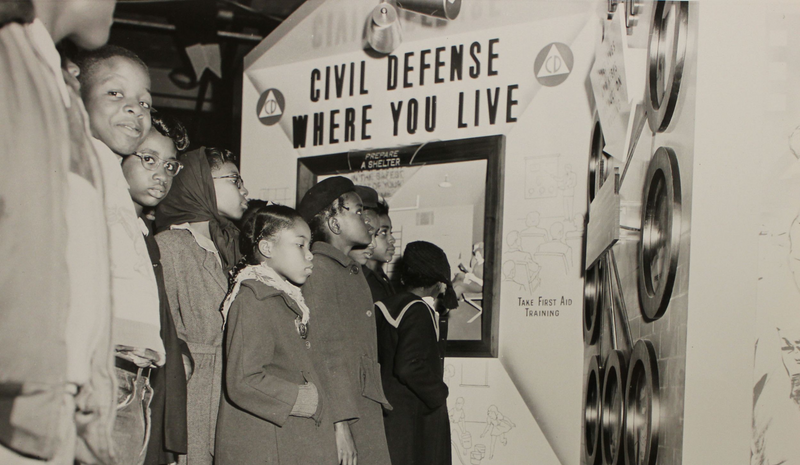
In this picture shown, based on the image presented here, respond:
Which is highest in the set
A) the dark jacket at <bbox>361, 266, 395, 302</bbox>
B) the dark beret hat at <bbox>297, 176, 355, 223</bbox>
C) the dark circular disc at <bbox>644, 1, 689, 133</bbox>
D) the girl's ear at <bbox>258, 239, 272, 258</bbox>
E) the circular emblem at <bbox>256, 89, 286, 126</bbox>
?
the circular emblem at <bbox>256, 89, 286, 126</bbox>

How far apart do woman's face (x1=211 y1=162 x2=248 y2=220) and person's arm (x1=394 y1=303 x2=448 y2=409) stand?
0.85 meters

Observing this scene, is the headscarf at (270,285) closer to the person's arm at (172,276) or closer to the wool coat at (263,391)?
the wool coat at (263,391)

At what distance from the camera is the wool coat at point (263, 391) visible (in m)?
2.42

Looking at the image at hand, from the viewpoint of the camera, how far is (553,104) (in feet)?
11.8

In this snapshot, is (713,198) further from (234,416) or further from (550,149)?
(550,149)

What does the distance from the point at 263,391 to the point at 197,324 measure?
1.03 ft

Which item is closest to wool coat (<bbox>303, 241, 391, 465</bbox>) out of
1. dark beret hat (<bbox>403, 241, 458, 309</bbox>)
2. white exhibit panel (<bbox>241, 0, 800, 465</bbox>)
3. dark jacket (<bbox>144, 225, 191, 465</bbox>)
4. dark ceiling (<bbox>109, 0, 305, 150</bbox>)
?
dark beret hat (<bbox>403, 241, 458, 309</bbox>)

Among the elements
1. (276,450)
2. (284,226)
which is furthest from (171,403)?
(284,226)

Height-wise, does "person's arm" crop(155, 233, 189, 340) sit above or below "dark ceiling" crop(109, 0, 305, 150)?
below

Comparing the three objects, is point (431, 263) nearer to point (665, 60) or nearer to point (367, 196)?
point (367, 196)

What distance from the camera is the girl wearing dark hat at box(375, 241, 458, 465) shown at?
3260 mm

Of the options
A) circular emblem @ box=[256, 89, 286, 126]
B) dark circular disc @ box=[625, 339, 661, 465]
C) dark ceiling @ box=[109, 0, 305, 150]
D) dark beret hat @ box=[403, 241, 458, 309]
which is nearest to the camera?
dark circular disc @ box=[625, 339, 661, 465]

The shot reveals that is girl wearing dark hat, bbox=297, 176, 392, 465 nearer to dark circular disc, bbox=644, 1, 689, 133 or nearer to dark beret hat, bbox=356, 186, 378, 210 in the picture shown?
dark beret hat, bbox=356, 186, 378, 210

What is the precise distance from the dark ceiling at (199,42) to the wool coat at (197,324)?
7.46 feet
